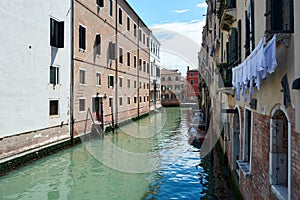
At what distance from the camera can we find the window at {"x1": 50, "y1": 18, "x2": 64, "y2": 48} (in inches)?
435

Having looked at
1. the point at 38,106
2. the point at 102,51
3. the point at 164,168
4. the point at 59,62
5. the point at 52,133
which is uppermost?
the point at 102,51

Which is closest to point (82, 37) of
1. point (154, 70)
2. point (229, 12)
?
point (229, 12)

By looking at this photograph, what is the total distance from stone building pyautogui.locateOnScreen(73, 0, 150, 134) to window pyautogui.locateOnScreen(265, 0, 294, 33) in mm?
10650

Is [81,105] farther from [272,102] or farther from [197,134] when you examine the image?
[272,102]

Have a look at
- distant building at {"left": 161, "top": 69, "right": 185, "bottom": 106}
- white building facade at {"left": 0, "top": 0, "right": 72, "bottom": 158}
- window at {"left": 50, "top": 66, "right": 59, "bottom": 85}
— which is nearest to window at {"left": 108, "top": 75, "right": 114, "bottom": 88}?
white building facade at {"left": 0, "top": 0, "right": 72, "bottom": 158}

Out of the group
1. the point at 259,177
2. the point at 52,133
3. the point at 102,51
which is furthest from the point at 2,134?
the point at 102,51

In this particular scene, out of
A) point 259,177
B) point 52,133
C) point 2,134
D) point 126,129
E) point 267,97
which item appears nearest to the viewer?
point 267,97

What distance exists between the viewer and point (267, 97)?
13.1ft

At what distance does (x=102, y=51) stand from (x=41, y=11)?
6.24 m

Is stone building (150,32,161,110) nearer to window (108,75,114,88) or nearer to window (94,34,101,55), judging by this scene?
window (108,75,114,88)

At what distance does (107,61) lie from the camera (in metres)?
17.2

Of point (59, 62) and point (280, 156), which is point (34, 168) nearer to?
point (59, 62)

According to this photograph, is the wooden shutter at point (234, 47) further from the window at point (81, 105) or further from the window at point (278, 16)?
the window at point (81, 105)

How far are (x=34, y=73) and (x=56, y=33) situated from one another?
86.9 inches
